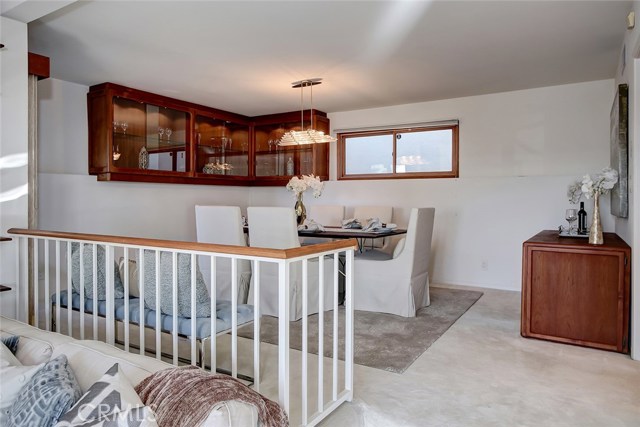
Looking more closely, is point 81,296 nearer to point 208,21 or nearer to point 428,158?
point 208,21

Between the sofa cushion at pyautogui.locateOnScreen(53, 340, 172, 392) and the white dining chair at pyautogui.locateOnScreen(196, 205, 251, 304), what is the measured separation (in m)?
2.13

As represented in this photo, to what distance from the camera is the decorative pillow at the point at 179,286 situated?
2.04 m

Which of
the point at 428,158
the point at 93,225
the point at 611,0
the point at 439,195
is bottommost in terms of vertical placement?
the point at 93,225

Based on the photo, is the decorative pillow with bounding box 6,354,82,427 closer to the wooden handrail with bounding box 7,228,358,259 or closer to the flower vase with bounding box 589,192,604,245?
the wooden handrail with bounding box 7,228,358,259

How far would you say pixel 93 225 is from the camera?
4.43 metres

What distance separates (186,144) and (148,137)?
1.74 feet

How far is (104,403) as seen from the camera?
96cm

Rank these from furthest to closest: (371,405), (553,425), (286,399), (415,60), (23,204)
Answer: (415,60), (23,204), (371,405), (553,425), (286,399)

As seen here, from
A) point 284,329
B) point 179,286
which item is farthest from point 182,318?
point 284,329

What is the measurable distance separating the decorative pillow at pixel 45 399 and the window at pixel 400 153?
466 cm

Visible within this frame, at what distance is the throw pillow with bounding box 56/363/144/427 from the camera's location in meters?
0.95

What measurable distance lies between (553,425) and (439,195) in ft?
11.4

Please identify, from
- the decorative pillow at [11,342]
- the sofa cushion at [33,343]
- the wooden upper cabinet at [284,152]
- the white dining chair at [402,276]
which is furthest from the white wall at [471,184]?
the decorative pillow at [11,342]

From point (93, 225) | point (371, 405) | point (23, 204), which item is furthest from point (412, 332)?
point (93, 225)
